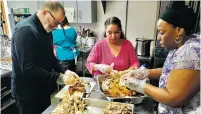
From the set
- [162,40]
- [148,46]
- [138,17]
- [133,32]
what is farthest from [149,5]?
[162,40]

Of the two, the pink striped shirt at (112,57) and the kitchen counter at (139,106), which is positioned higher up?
the pink striped shirt at (112,57)

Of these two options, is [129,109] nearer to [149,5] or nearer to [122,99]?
[122,99]

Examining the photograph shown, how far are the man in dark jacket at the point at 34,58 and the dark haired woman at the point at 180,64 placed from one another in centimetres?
89

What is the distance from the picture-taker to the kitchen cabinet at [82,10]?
142 inches

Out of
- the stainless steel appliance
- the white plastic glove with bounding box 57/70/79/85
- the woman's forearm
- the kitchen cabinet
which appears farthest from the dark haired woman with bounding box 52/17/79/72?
the woman's forearm

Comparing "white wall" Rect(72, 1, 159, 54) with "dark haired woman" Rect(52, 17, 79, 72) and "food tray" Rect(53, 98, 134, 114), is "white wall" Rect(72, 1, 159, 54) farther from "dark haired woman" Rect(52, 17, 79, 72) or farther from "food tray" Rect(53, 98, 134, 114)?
"food tray" Rect(53, 98, 134, 114)

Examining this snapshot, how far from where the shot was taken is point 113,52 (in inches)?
78.4

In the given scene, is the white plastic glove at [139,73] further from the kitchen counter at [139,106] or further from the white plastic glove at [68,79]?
the white plastic glove at [68,79]

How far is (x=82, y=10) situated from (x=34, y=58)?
2386 mm

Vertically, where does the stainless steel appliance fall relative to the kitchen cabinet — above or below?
below

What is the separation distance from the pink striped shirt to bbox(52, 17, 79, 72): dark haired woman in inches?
45.7

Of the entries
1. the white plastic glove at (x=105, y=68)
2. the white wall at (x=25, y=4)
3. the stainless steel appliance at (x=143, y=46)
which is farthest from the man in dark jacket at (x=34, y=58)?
the white wall at (x=25, y=4)

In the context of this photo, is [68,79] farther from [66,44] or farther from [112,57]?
[66,44]

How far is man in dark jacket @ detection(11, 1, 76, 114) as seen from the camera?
1397 mm
